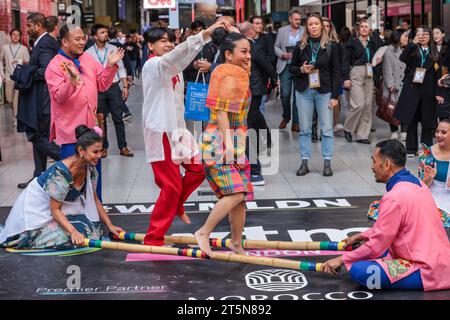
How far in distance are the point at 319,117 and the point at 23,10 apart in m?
18.3

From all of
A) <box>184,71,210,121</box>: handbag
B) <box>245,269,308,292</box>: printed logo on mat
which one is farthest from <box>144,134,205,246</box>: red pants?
<box>184,71,210,121</box>: handbag

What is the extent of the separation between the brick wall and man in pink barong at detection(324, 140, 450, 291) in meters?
17.1

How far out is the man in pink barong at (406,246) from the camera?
529 centimetres

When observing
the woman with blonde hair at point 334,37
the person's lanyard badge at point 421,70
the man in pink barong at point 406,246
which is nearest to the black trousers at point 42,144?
the woman with blonde hair at point 334,37

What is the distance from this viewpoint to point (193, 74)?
36.7ft

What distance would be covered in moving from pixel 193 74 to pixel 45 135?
2425 millimetres

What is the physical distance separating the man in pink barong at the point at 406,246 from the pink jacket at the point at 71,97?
3.05 metres

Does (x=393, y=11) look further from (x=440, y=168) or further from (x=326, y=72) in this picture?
(x=440, y=168)

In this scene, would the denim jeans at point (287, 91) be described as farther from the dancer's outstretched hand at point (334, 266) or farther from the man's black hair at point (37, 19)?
the dancer's outstretched hand at point (334, 266)

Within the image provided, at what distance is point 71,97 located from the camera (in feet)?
24.5

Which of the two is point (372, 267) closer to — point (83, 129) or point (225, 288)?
point (225, 288)

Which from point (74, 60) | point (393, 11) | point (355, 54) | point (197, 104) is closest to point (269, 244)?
point (197, 104)
